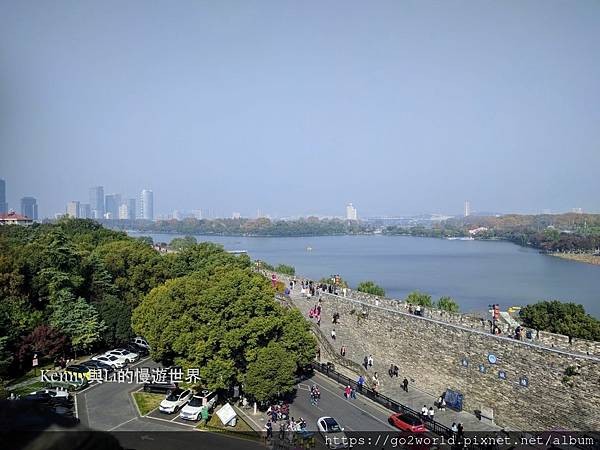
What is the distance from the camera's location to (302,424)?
827 cm

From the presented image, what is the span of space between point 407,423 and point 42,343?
319 inches

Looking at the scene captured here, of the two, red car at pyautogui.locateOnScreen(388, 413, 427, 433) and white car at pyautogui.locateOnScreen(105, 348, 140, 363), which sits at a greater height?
white car at pyautogui.locateOnScreen(105, 348, 140, 363)

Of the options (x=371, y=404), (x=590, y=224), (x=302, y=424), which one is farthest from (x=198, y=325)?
(x=590, y=224)

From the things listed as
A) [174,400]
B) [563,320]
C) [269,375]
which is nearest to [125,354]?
[174,400]

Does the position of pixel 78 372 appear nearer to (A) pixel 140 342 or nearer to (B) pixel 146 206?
(A) pixel 140 342

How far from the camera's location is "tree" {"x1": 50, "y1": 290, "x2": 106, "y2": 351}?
1198 centimetres

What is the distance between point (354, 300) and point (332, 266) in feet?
110

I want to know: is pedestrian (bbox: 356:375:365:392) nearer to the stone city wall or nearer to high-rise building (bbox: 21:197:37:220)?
the stone city wall

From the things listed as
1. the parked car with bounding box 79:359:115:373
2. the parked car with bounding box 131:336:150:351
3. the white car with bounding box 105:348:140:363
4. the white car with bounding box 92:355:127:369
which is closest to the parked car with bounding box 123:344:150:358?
the parked car with bounding box 131:336:150:351

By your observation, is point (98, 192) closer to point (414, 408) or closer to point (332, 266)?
point (332, 266)

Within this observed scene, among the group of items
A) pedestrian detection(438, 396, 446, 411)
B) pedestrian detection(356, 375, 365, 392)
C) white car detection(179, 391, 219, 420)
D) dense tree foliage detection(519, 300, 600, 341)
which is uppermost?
dense tree foliage detection(519, 300, 600, 341)

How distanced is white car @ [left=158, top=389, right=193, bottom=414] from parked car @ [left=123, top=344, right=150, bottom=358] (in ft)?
11.8

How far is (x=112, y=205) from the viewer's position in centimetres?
15538

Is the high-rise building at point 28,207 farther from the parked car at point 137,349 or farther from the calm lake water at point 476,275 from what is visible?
the parked car at point 137,349
